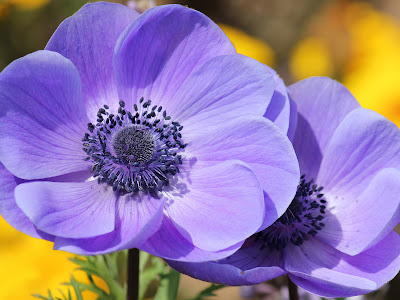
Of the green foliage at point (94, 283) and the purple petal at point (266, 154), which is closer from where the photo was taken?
the purple petal at point (266, 154)

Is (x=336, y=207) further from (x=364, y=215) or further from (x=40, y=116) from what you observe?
(x=40, y=116)

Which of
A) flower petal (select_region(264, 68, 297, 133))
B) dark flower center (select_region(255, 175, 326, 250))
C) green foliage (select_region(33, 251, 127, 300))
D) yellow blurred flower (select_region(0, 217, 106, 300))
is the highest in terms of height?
flower petal (select_region(264, 68, 297, 133))

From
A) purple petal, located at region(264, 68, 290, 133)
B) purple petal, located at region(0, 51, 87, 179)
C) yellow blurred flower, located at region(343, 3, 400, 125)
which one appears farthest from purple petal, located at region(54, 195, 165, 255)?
yellow blurred flower, located at region(343, 3, 400, 125)

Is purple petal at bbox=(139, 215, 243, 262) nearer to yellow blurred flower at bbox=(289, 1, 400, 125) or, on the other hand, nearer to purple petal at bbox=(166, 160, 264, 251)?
purple petal at bbox=(166, 160, 264, 251)

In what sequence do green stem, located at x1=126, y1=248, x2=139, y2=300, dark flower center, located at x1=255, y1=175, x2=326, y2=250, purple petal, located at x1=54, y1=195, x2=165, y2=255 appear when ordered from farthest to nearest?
dark flower center, located at x1=255, y1=175, x2=326, y2=250
green stem, located at x1=126, y1=248, x2=139, y2=300
purple petal, located at x1=54, y1=195, x2=165, y2=255

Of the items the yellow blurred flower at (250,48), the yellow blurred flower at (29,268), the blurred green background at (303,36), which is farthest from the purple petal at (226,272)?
the yellow blurred flower at (250,48)

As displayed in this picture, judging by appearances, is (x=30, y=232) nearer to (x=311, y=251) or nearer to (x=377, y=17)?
(x=311, y=251)

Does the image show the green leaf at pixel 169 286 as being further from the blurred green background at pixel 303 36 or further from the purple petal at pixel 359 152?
the blurred green background at pixel 303 36
